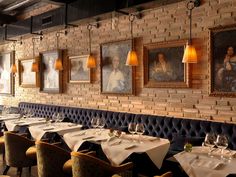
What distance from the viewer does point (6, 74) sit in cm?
978

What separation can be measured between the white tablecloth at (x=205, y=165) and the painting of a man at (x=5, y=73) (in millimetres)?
7926

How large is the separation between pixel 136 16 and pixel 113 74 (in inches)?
51.9

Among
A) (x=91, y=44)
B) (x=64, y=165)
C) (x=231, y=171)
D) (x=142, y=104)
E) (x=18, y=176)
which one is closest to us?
(x=231, y=171)

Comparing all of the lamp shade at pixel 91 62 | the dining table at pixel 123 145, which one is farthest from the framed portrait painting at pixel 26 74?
the dining table at pixel 123 145

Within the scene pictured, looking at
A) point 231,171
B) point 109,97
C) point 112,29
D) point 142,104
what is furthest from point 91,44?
point 231,171

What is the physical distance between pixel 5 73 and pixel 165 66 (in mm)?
6558

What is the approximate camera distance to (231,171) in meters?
2.71

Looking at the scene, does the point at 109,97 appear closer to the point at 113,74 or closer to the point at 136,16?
the point at 113,74

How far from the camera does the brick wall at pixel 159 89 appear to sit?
4598mm

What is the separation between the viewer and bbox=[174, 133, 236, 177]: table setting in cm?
276

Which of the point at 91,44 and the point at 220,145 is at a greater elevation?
the point at 91,44

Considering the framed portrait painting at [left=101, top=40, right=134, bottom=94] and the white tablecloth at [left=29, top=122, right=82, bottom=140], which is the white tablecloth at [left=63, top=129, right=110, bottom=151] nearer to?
the white tablecloth at [left=29, top=122, right=82, bottom=140]

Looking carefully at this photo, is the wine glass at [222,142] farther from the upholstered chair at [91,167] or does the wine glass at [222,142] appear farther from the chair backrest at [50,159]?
the chair backrest at [50,159]

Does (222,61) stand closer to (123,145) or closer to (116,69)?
(123,145)
